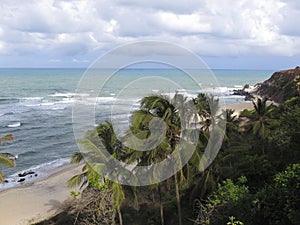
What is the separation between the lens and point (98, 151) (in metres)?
16.0

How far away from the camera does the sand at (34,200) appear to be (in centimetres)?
2331

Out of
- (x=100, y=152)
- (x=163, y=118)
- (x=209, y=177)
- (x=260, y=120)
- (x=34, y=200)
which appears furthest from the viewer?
(x=260, y=120)

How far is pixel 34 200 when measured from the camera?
25.9 metres

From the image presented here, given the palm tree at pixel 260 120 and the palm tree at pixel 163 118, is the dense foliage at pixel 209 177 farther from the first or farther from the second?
the palm tree at pixel 260 120

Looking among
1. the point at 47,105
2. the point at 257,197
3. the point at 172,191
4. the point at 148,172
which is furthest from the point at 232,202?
the point at 47,105

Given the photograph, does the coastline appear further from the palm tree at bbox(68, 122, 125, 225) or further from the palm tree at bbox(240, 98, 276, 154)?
the palm tree at bbox(240, 98, 276, 154)

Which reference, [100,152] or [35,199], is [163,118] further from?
[35,199]

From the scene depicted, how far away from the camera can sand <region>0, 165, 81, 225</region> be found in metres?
23.3

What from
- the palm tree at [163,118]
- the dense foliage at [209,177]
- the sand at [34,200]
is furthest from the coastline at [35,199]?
the palm tree at [163,118]

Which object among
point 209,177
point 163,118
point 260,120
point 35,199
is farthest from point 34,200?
point 260,120

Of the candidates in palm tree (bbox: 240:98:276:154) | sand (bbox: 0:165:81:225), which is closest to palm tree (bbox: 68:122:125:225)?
sand (bbox: 0:165:81:225)

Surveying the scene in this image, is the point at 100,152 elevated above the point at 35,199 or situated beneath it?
elevated above

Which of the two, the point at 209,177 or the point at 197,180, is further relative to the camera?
the point at 197,180

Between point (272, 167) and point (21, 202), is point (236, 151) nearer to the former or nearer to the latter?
point (272, 167)
